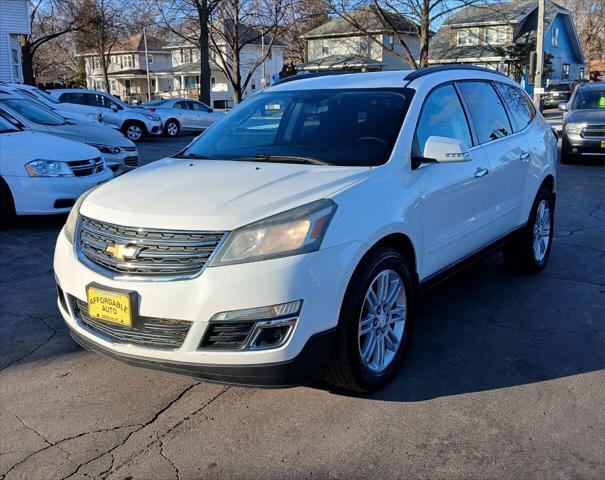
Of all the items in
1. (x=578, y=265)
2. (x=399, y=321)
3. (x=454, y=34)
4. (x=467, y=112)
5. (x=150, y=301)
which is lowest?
(x=578, y=265)

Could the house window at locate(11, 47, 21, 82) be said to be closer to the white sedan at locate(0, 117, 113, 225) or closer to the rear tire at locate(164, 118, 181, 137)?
the rear tire at locate(164, 118, 181, 137)

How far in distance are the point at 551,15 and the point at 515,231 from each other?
165ft

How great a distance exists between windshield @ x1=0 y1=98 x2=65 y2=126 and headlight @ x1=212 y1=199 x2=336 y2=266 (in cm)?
764

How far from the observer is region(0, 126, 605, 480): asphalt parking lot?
294 centimetres

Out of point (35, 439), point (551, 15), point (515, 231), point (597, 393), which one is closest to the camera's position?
point (35, 439)

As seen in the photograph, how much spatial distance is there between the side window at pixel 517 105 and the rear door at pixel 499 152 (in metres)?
0.13

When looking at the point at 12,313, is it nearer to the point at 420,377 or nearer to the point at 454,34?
the point at 420,377

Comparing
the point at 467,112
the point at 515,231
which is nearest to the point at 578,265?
the point at 515,231

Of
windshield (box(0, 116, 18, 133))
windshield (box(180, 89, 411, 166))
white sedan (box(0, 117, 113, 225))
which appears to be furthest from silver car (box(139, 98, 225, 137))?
windshield (box(180, 89, 411, 166))

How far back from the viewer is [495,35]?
1919 inches

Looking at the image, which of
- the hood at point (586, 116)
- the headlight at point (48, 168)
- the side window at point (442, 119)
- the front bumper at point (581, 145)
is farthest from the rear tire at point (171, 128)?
the side window at point (442, 119)

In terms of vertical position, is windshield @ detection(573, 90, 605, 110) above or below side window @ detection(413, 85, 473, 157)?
below

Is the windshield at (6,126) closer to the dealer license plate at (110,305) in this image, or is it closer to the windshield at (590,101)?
the dealer license plate at (110,305)

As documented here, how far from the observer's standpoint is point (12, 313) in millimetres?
4926
